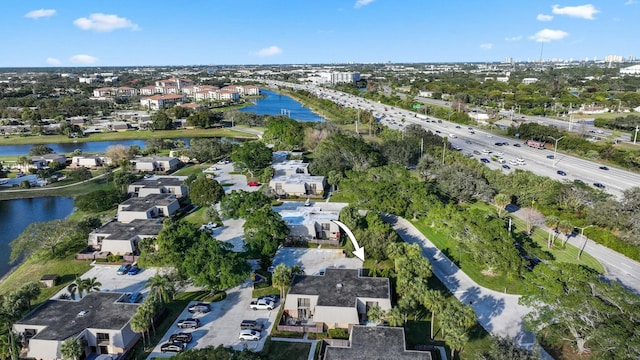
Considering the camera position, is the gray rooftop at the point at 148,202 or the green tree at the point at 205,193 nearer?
the gray rooftop at the point at 148,202

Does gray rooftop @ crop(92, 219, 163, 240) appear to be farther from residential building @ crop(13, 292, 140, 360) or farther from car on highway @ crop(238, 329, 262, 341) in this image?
car on highway @ crop(238, 329, 262, 341)

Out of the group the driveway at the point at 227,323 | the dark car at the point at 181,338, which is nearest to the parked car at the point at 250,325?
the driveway at the point at 227,323

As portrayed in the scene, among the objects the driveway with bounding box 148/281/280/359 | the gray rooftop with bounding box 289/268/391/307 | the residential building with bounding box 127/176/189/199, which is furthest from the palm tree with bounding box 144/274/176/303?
the residential building with bounding box 127/176/189/199

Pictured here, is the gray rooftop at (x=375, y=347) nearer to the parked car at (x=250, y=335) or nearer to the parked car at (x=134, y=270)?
the parked car at (x=250, y=335)

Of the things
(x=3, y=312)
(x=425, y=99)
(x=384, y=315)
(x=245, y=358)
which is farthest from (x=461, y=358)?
(x=425, y=99)

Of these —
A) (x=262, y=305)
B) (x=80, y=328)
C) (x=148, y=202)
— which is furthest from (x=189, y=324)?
(x=148, y=202)

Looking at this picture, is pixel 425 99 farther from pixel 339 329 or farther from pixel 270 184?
pixel 339 329

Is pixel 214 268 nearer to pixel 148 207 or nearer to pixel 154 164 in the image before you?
pixel 148 207
